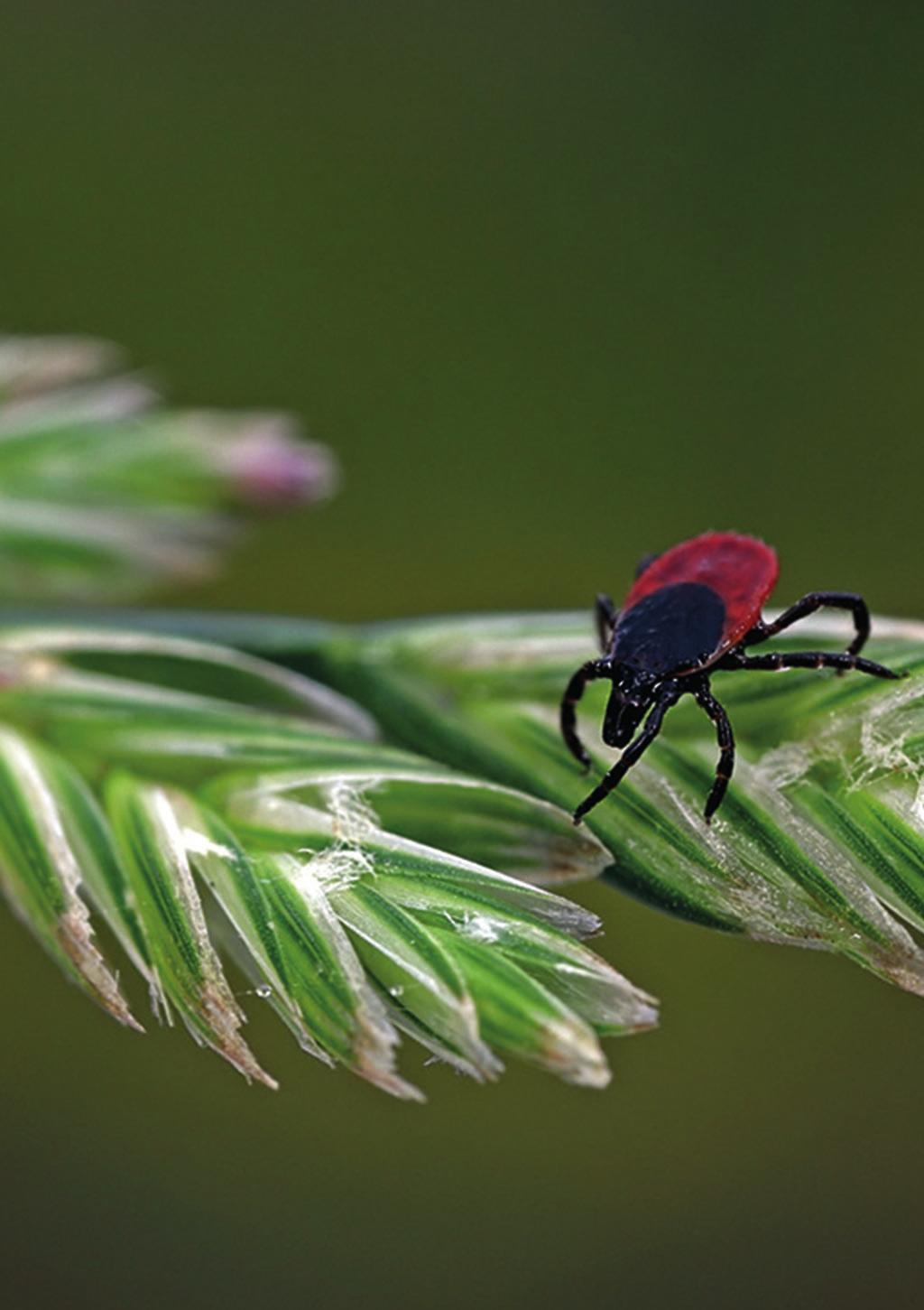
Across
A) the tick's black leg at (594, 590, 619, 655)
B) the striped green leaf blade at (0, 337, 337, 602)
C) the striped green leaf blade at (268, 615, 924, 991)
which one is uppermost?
the striped green leaf blade at (0, 337, 337, 602)

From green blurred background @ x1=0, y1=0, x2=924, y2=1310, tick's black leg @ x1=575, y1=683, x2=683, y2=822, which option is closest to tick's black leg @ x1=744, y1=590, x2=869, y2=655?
tick's black leg @ x1=575, y1=683, x2=683, y2=822

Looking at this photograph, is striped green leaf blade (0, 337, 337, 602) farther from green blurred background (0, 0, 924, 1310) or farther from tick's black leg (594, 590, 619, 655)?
green blurred background (0, 0, 924, 1310)

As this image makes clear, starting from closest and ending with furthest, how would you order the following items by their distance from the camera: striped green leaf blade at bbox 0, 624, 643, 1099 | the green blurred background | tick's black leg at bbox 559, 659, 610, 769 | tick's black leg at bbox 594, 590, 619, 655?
striped green leaf blade at bbox 0, 624, 643, 1099 < tick's black leg at bbox 559, 659, 610, 769 < tick's black leg at bbox 594, 590, 619, 655 < the green blurred background

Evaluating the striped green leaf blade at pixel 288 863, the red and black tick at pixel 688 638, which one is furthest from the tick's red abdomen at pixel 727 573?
the striped green leaf blade at pixel 288 863

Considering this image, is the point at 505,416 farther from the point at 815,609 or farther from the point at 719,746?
the point at 719,746

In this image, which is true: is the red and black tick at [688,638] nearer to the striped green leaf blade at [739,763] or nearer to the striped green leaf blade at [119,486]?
the striped green leaf blade at [739,763]

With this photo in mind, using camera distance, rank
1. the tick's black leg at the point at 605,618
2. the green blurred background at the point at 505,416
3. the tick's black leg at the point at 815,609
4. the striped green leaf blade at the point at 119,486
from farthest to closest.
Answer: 1. the green blurred background at the point at 505,416
2. the striped green leaf blade at the point at 119,486
3. the tick's black leg at the point at 605,618
4. the tick's black leg at the point at 815,609

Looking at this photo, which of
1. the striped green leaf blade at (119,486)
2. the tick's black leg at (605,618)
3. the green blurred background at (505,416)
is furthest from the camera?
the green blurred background at (505,416)

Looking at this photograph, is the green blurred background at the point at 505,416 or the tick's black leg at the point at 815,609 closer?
the tick's black leg at the point at 815,609

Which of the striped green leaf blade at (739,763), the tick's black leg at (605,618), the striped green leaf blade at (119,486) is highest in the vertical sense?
the striped green leaf blade at (119,486)
